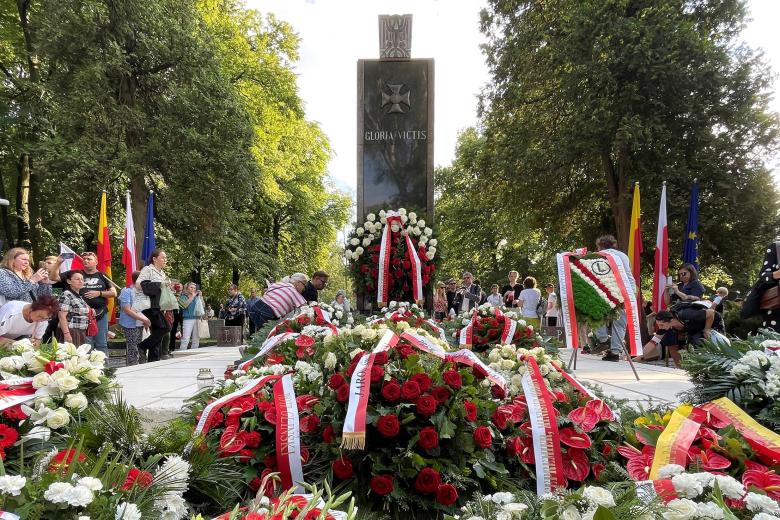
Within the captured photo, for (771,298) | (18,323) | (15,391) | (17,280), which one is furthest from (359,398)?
(17,280)

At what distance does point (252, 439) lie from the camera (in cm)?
251

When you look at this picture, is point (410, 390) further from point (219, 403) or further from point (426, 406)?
point (219, 403)

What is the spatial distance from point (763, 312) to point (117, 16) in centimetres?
1635

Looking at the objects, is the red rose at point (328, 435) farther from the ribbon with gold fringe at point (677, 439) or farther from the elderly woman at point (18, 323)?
the elderly woman at point (18, 323)

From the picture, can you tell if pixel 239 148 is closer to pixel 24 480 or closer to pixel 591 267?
pixel 591 267

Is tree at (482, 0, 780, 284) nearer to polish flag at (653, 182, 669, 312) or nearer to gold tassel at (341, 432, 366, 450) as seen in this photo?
polish flag at (653, 182, 669, 312)

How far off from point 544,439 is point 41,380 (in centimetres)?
224

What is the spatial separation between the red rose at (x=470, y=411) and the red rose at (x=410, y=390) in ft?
0.79

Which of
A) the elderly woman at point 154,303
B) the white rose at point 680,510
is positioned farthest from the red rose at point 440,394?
the elderly woman at point 154,303

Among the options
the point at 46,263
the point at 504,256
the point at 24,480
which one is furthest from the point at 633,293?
the point at 504,256

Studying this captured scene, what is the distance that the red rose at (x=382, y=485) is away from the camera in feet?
7.50

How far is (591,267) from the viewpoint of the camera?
5.85 m

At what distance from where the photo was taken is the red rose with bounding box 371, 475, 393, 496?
2.29 metres

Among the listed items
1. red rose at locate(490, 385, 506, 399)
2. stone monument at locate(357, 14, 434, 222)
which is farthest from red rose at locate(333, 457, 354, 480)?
stone monument at locate(357, 14, 434, 222)
